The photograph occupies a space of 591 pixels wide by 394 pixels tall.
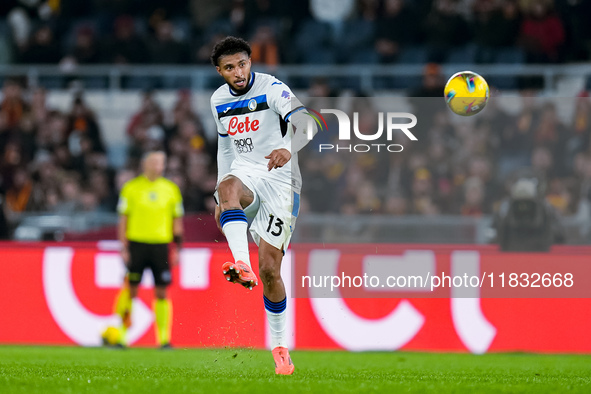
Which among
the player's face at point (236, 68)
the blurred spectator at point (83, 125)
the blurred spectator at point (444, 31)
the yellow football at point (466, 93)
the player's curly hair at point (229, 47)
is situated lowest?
the blurred spectator at point (83, 125)

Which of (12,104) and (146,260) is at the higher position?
(12,104)

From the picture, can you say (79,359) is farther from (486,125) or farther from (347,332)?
(486,125)

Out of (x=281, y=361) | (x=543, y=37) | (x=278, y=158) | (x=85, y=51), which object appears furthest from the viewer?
(x=85, y=51)

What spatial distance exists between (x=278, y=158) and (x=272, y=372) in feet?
5.68

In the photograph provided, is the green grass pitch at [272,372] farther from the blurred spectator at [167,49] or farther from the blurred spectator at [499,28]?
the blurred spectator at [167,49]

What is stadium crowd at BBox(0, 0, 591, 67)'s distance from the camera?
13.2 meters

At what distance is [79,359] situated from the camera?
8.23 metres

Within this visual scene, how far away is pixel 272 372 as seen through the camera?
6.82 meters

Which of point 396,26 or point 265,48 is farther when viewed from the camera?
point 396,26

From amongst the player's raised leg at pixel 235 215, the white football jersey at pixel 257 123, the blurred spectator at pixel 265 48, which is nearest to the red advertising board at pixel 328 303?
the white football jersey at pixel 257 123

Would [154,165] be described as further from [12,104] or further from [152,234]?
[12,104]

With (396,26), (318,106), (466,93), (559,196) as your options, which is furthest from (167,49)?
(466,93)

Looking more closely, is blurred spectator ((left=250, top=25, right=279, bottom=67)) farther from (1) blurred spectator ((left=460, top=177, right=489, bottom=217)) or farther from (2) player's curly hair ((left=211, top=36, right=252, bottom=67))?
(2) player's curly hair ((left=211, top=36, right=252, bottom=67))

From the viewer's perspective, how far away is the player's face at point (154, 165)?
10258mm
